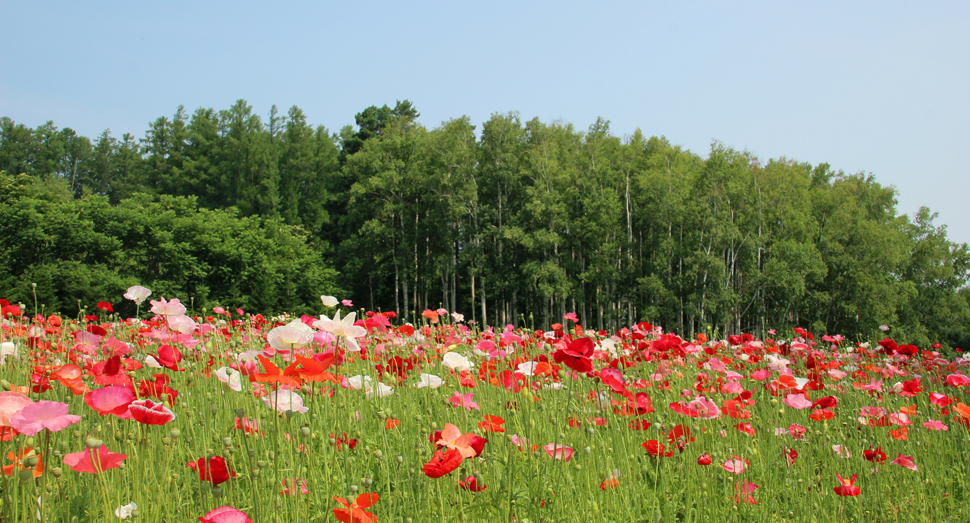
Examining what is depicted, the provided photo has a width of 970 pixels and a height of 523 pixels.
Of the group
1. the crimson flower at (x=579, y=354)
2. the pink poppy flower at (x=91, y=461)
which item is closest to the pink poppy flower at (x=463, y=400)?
the crimson flower at (x=579, y=354)

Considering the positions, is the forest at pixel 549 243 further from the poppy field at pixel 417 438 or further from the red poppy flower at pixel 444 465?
the red poppy flower at pixel 444 465

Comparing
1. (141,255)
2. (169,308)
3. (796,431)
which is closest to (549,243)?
(141,255)

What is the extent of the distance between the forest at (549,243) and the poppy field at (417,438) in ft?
70.3

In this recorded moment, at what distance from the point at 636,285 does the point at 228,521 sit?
27267 mm

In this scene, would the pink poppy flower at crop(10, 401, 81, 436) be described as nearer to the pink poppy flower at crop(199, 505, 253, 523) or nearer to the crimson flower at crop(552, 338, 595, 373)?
the pink poppy flower at crop(199, 505, 253, 523)

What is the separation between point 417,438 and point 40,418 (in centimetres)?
132

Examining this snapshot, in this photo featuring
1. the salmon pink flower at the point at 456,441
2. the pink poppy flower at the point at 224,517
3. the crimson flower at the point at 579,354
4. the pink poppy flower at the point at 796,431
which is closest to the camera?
the pink poppy flower at the point at 224,517

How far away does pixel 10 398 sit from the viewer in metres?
1.15

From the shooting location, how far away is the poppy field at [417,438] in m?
1.45

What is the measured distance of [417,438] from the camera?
7.28 feet

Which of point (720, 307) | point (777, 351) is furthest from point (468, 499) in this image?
point (720, 307)

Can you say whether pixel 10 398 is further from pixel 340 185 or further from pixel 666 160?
pixel 340 185

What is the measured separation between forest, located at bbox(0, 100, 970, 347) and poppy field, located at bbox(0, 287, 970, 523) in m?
21.4

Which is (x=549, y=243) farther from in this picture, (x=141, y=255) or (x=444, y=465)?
(x=444, y=465)
